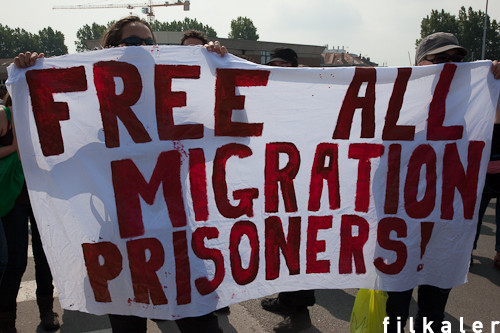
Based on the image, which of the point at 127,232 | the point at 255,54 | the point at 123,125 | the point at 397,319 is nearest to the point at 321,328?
the point at 397,319

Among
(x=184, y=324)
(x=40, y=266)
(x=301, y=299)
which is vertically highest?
(x=184, y=324)

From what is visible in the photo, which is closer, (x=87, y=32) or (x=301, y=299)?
(x=301, y=299)

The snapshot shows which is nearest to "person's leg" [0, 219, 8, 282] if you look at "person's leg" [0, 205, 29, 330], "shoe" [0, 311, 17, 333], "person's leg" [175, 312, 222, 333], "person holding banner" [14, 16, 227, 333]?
"person's leg" [0, 205, 29, 330]

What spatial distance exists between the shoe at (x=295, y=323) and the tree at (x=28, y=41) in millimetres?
97181

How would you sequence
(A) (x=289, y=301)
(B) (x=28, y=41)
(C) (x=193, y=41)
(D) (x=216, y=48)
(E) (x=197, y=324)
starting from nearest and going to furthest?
(E) (x=197, y=324), (D) (x=216, y=48), (A) (x=289, y=301), (C) (x=193, y=41), (B) (x=28, y=41)

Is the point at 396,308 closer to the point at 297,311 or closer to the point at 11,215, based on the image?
the point at 297,311

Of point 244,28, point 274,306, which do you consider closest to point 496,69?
point 274,306

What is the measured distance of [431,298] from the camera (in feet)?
8.03

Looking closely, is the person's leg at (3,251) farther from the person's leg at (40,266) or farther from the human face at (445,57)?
the human face at (445,57)

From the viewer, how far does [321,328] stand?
3.21 m

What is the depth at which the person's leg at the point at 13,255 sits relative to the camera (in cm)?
295

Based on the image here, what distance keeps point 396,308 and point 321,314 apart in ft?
3.59

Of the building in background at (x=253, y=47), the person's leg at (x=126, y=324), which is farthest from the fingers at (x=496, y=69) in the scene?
the building in background at (x=253, y=47)

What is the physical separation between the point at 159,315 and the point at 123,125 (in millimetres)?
958
